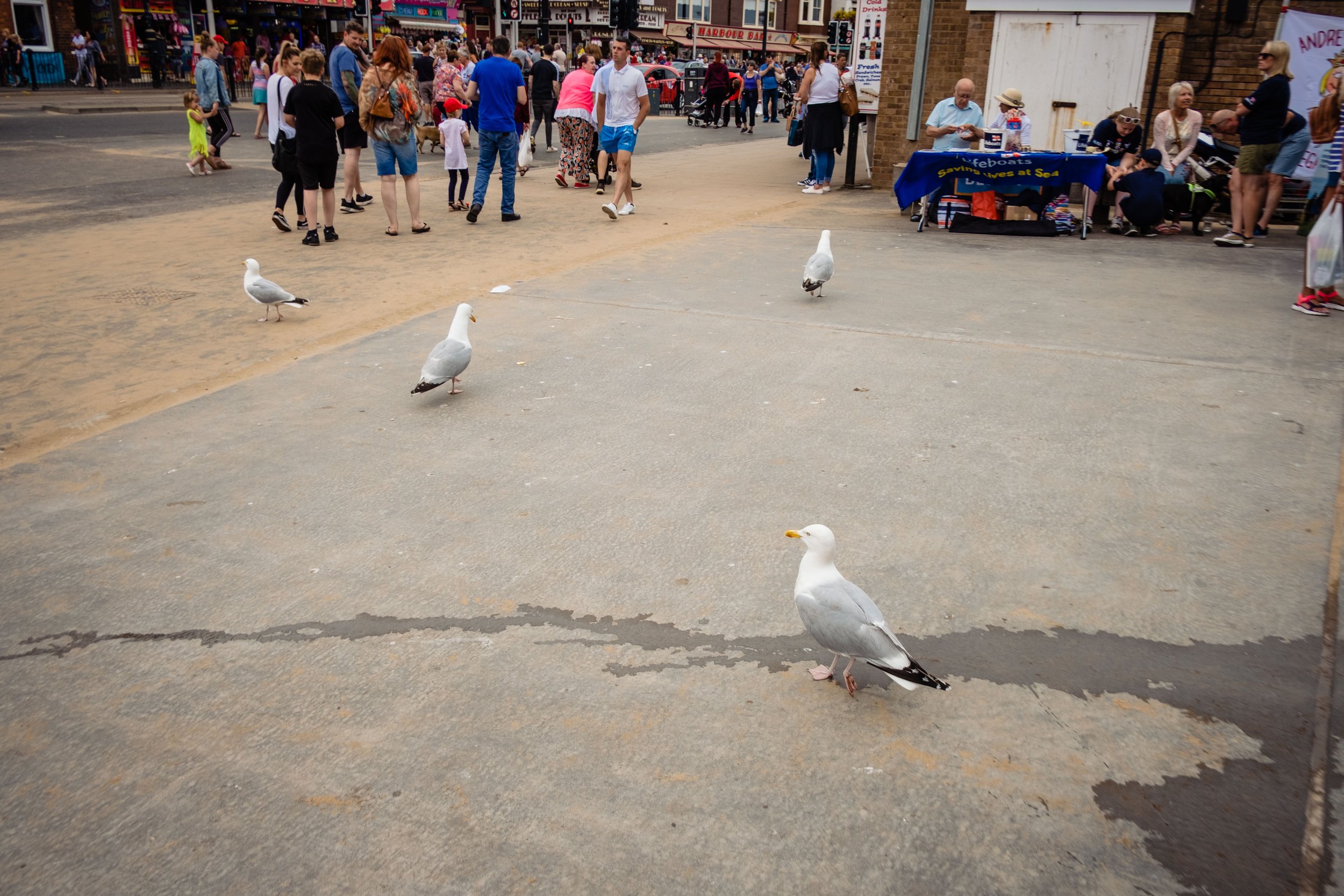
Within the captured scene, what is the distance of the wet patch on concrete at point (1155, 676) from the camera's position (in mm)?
2408

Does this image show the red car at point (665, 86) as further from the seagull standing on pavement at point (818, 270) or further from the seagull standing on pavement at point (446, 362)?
the seagull standing on pavement at point (446, 362)

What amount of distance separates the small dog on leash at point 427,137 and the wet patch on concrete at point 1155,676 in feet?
48.0

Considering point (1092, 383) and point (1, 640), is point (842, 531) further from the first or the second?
point (1, 640)

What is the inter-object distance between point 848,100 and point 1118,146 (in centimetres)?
414

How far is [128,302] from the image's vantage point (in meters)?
7.35

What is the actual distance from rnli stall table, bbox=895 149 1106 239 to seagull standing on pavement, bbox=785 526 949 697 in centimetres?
878

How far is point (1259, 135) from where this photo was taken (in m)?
9.72

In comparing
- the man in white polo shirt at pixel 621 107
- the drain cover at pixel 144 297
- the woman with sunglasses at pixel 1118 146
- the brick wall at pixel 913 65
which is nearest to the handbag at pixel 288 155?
the drain cover at pixel 144 297

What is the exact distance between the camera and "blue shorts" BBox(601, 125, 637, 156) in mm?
11586

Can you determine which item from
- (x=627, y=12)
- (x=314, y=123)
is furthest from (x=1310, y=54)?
(x=627, y=12)

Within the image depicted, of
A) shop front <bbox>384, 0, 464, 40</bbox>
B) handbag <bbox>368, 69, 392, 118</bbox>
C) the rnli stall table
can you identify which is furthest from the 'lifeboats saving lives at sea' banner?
shop front <bbox>384, 0, 464, 40</bbox>

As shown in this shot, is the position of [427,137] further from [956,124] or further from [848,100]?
[956,124]

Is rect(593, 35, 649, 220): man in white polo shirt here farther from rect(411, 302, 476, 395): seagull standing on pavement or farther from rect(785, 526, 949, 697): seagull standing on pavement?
rect(785, 526, 949, 697): seagull standing on pavement

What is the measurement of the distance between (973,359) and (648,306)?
2.52 metres
